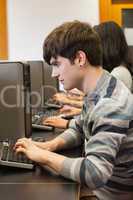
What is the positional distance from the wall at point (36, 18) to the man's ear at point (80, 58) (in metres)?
3.03

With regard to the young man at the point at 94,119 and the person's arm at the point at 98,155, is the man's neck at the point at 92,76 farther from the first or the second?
the person's arm at the point at 98,155

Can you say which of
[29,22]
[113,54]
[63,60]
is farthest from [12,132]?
[29,22]

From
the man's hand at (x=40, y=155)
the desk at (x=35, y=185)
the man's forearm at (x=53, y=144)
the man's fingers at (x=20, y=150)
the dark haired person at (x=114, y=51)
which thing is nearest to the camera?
the desk at (x=35, y=185)

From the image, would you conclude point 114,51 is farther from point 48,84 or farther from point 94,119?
point 94,119

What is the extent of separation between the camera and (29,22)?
168 inches

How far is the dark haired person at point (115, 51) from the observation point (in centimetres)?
240

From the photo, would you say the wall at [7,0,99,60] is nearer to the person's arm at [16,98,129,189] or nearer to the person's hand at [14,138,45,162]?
the person's hand at [14,138,45,162]

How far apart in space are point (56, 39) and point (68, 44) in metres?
0.04

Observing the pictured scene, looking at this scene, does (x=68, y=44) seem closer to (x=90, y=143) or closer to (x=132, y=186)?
(x=90, y=143)

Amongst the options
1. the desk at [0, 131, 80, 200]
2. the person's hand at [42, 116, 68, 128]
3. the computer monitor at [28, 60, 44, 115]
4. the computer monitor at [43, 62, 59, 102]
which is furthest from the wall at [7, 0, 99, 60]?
the desk at [0, 131, 80, 200]

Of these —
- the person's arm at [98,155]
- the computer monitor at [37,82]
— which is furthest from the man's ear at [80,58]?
the computer monitor at [37,82]

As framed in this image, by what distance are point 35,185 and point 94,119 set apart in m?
0.26

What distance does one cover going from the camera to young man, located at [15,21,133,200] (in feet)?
3.58

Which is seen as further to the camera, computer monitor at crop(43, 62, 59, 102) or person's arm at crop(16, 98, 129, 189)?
computer monitor at crop(43, 62, 59, 102)
